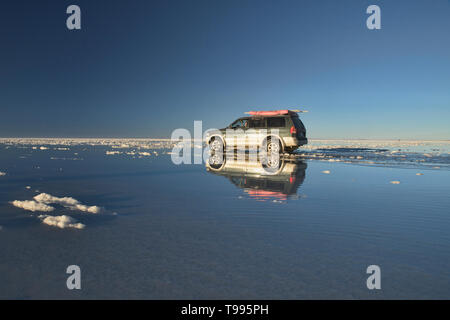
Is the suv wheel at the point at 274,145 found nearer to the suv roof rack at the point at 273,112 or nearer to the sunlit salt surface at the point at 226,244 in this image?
the suv roof rack at the point at 273,112

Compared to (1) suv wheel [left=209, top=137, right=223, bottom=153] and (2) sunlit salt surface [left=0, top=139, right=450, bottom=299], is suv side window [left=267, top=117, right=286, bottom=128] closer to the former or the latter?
(1) suv wheel [left=209, top=137, right=223, bottom=153]

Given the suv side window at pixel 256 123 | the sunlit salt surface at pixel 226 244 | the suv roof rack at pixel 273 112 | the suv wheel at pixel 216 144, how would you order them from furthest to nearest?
the suv wheel at pixel 216 144 → the suv side window at pixel 256 123 → the suv roof rack at pixel 273 112 → the sunlit salt surface at pixel 226 244

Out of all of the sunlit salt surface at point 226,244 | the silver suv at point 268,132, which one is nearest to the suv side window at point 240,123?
the silver suv at point 268,132

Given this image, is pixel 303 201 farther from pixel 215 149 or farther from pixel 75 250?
pixel 215 149

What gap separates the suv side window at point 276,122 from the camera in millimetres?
17094

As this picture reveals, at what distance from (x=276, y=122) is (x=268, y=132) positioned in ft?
2.47

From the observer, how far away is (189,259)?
3.12 metres

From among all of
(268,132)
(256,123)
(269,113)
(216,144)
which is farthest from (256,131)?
(216,144)

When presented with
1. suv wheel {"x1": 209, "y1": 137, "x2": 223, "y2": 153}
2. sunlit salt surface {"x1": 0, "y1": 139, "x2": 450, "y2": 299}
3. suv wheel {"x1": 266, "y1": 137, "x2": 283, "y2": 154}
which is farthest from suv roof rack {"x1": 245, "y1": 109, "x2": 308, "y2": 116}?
sunlit salt surface {"x1": 0, "y1": 139, "x2": 450, "y2": 299}

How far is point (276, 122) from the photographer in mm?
17281

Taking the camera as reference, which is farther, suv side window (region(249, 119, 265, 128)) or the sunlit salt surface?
suv side window (region(249, 119, 265, 128))

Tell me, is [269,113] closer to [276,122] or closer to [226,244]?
[276,122]

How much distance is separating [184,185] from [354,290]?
6.11 meters

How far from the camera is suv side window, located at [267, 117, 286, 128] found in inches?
673
